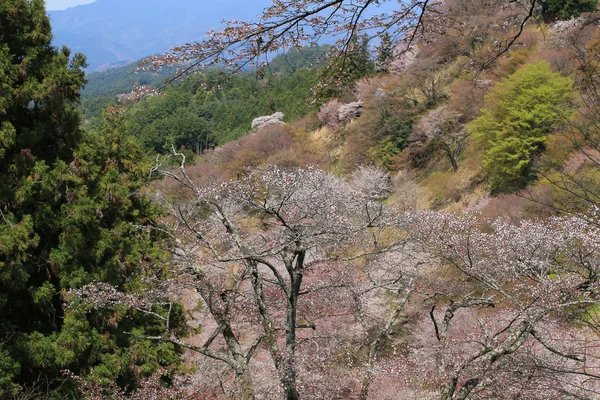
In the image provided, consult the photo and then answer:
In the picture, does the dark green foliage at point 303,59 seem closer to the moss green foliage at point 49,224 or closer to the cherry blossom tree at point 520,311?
the cherry blossom tree at point 520,311

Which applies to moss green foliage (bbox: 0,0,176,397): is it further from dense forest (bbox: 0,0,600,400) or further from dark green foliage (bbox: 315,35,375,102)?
dark green foliage (bbox: 315,35,375,102)

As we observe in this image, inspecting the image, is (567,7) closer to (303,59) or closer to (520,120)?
(520,120)

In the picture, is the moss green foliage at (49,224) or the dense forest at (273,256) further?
the moss green foliage at (49,224)

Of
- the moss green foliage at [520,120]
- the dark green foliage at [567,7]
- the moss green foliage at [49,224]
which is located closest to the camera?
the moss green foliage at [49,224]

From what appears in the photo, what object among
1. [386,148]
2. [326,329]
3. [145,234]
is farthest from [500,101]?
[145,234]

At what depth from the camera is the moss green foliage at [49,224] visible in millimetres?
6688

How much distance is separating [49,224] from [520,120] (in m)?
15.6

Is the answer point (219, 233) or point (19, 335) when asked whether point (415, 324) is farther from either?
point (19, 335)

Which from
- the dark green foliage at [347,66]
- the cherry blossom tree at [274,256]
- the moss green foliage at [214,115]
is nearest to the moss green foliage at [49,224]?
the cherry blossom tree at [274,256]

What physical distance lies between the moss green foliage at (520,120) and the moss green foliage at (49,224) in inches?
552

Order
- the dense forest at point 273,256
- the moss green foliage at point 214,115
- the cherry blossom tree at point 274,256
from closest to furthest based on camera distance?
1. the dense forest at point 273,256
2. the cherry blossom tree at point 274,256
3. the moss green foliage at point 214,115

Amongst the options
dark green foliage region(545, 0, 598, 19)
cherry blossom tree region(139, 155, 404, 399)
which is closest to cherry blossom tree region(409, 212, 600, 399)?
cherry blossom tree region(139, 155, 404, 399)

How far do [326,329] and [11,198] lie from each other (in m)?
7.91

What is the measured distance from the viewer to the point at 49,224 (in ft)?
23.7
